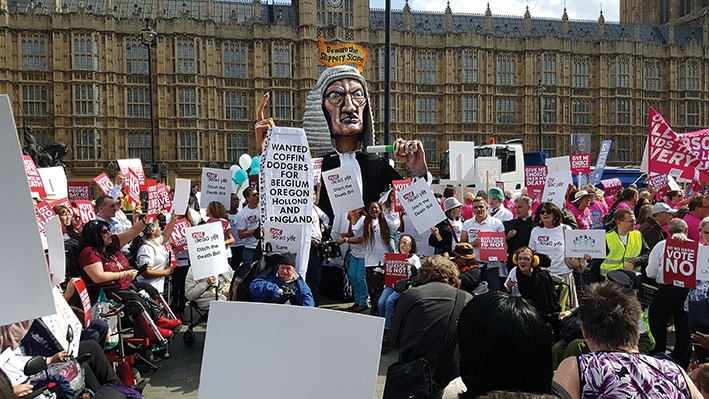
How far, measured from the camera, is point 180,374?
530 centimetres

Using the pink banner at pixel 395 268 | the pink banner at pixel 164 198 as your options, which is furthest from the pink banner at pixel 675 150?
the pink banner at pixel 164 198

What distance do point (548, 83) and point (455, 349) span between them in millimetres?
34668

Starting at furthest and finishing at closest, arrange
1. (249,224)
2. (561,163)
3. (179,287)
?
1. (561,163)
2. (249,224)
3. (179,287)

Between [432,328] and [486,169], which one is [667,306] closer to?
[432,328]

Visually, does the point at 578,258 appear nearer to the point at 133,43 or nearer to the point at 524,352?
the point at 524,352

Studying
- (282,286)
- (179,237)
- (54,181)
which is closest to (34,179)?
(54,181)

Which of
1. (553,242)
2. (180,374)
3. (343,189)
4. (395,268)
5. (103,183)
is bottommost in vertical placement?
(180,374)

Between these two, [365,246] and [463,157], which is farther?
[463,157]

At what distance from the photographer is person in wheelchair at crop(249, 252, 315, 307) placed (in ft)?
15.3

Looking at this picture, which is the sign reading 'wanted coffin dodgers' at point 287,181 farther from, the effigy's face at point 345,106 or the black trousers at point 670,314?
the black trousers at point 670,314

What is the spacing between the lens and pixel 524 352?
1.86m

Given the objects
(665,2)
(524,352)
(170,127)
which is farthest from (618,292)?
(665,2)

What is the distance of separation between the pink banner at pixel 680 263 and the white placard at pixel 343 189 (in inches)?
132

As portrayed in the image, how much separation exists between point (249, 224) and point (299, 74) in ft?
83.4
